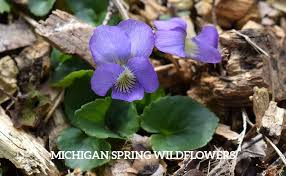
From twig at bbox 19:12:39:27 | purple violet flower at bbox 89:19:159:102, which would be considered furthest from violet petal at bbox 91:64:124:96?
twig at bbox 19:12:39:27

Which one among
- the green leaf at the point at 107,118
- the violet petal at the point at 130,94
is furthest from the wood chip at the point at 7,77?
the violet petal at the point at 130,94

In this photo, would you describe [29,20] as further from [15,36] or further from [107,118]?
[107,118]

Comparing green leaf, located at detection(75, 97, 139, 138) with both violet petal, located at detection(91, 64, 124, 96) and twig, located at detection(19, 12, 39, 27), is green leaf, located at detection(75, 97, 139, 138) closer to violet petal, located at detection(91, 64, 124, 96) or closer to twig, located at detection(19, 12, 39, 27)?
violet petal, located at detection(91, 64, 124, 96)

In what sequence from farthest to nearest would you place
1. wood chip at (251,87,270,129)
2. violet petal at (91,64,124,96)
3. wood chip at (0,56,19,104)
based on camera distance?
wood chip at (0,56,19,104)
wood chip at (251,87,270,129)
violet petal at (91,64,124,96)

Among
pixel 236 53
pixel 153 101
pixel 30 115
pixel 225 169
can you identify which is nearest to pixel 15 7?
pixel 30 115

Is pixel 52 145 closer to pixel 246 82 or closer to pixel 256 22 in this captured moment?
pixel 246 82
